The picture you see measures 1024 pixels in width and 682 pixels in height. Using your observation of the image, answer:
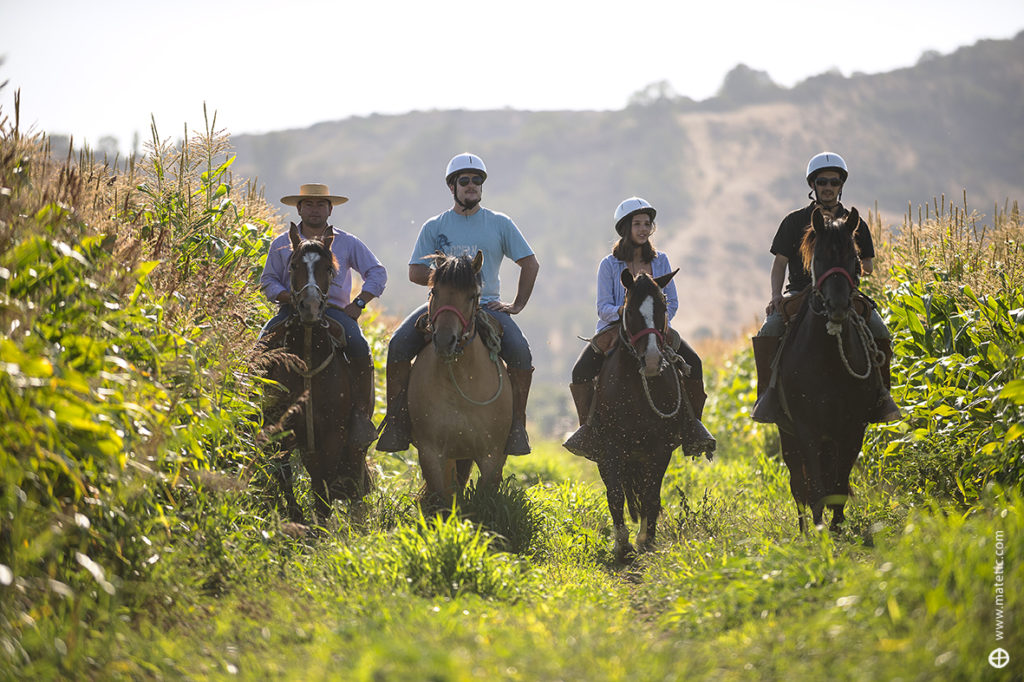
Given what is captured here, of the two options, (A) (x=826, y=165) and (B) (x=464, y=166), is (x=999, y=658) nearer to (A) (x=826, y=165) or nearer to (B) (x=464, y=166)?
(A) (x=826, y=165)

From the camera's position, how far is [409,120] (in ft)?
589

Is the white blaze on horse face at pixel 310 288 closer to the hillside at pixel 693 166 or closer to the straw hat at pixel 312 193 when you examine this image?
the straw hat at pixel 312 193

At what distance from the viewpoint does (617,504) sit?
302 inches

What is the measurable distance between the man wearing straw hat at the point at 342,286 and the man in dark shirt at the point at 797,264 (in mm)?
3721

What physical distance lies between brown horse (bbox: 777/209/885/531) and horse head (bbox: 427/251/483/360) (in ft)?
9.58

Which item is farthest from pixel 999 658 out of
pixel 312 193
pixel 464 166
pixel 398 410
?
pixel 312 193

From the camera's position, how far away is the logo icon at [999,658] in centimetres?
362

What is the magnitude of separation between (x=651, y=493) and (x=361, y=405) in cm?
285

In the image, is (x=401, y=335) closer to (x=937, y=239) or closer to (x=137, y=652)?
(x=137, y=652)

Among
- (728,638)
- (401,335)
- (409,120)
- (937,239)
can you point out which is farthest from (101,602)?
(409,120)

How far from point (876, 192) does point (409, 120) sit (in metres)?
100

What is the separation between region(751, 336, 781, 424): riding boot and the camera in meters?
7.88

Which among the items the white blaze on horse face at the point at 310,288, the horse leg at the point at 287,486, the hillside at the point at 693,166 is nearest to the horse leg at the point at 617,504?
the horse leg at the point at 287,486

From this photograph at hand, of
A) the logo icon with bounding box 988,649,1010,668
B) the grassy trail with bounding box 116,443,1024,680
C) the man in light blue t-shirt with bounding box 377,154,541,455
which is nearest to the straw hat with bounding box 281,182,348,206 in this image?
the man in light blue t-shirt with bounding box 377,154,541,455
